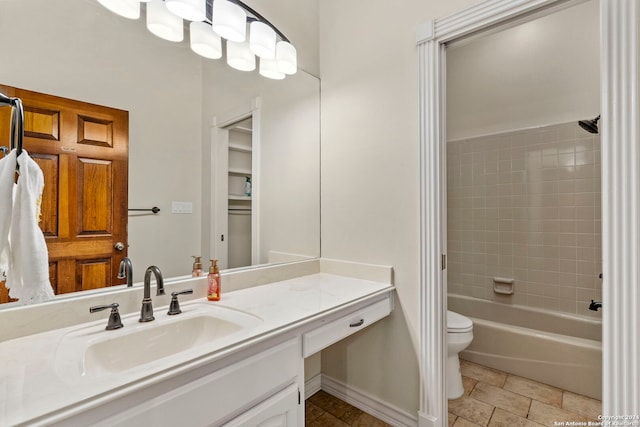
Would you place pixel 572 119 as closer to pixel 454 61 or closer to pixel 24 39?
pixel 454 61

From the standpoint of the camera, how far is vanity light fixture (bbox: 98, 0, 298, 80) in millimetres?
1240

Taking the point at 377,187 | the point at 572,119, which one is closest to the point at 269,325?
the point at 377,187

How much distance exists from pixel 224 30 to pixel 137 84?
1.57ft

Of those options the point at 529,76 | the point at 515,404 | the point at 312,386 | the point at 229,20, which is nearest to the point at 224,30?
the point at 229,20

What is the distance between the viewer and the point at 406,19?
155 centimetres

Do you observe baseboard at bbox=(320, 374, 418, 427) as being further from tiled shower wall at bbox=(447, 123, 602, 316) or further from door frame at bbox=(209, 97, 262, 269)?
tiled shower wall at bbox=(447, 123, 602, 316)

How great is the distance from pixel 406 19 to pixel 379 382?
1.94 m

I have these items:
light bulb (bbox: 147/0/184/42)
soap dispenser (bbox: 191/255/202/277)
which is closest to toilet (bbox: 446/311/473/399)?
soap dispenser (bbox: 191/255/202/277)

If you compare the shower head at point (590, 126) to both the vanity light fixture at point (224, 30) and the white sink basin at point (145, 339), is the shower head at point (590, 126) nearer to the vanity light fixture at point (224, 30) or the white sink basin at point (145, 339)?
the vanity light fixture at point (224, 30)

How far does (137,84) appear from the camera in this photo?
1224 mm

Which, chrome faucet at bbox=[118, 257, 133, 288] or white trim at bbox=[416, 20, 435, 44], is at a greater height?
white trim at bbox=[416, 20, 435, 44]

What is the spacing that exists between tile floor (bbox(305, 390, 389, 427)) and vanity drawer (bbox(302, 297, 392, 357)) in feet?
2.04

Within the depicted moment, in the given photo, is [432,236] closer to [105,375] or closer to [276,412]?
[276,412]

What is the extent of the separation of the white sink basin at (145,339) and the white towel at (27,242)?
182mm
